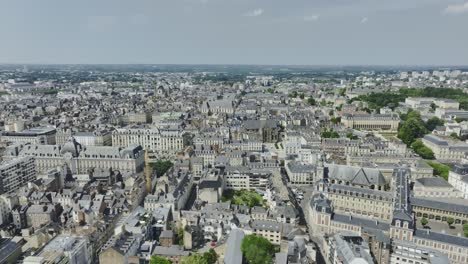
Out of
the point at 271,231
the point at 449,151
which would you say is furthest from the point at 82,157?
the point at 449,151

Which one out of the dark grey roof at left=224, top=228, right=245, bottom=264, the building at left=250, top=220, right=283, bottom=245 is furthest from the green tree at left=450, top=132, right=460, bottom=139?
the dark grey roof at left=224, top=228, right=245, bottom=264

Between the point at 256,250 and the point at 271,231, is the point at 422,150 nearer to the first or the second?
the point at 271,231

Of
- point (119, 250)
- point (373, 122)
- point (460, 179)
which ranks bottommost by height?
point (119, 250)

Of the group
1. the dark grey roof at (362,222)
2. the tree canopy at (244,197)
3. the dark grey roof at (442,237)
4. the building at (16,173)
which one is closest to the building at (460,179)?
the dark grey roof at (442,237)

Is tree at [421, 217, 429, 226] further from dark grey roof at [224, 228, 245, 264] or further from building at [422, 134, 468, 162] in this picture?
building at [422, 134, 468, 162]

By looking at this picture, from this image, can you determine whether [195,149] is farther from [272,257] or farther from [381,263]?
[381,263]

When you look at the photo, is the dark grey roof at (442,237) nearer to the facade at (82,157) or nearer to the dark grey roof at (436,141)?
the dark grey roof at (436,141)

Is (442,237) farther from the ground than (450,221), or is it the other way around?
(442,237)
